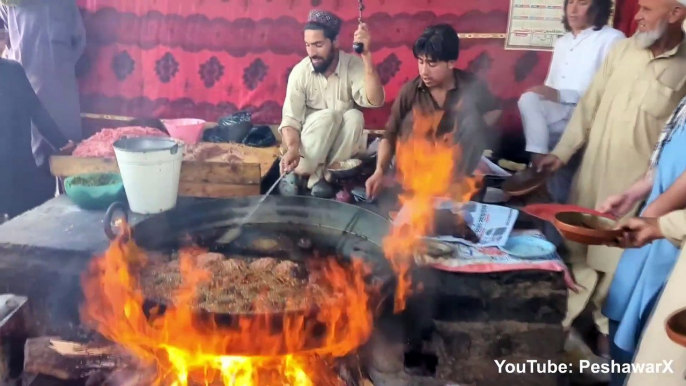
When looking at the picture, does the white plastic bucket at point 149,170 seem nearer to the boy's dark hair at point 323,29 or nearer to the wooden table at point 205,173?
the wooden table at point 205,173

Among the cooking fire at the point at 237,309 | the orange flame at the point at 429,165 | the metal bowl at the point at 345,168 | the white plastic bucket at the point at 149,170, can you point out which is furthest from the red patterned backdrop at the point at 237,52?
the cooking fire at the point at 237,309

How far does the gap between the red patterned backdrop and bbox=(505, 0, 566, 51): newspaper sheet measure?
53mm

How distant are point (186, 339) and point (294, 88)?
6.61 ft

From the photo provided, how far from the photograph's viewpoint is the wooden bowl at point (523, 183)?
9.77 feet

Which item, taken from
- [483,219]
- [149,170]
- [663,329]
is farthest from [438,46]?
[663,329]

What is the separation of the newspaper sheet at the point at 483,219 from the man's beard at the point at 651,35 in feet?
3.52

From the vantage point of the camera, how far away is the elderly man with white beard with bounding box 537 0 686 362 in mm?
2568

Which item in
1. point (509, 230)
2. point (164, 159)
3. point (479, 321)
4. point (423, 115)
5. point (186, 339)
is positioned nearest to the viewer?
point (186, 339)

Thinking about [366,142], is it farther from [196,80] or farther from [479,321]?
A: [479,321]

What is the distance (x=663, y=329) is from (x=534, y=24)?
2.20 m

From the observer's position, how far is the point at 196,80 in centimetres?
374

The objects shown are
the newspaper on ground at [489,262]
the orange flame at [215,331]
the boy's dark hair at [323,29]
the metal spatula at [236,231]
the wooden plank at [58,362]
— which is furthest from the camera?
the boy's dark hair at [323,29]

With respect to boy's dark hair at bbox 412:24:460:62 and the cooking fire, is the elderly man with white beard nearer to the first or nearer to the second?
boy's dark hair at bbox 412:24:460:62

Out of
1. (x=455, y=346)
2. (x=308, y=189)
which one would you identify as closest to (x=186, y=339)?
(x=455, y=346)
